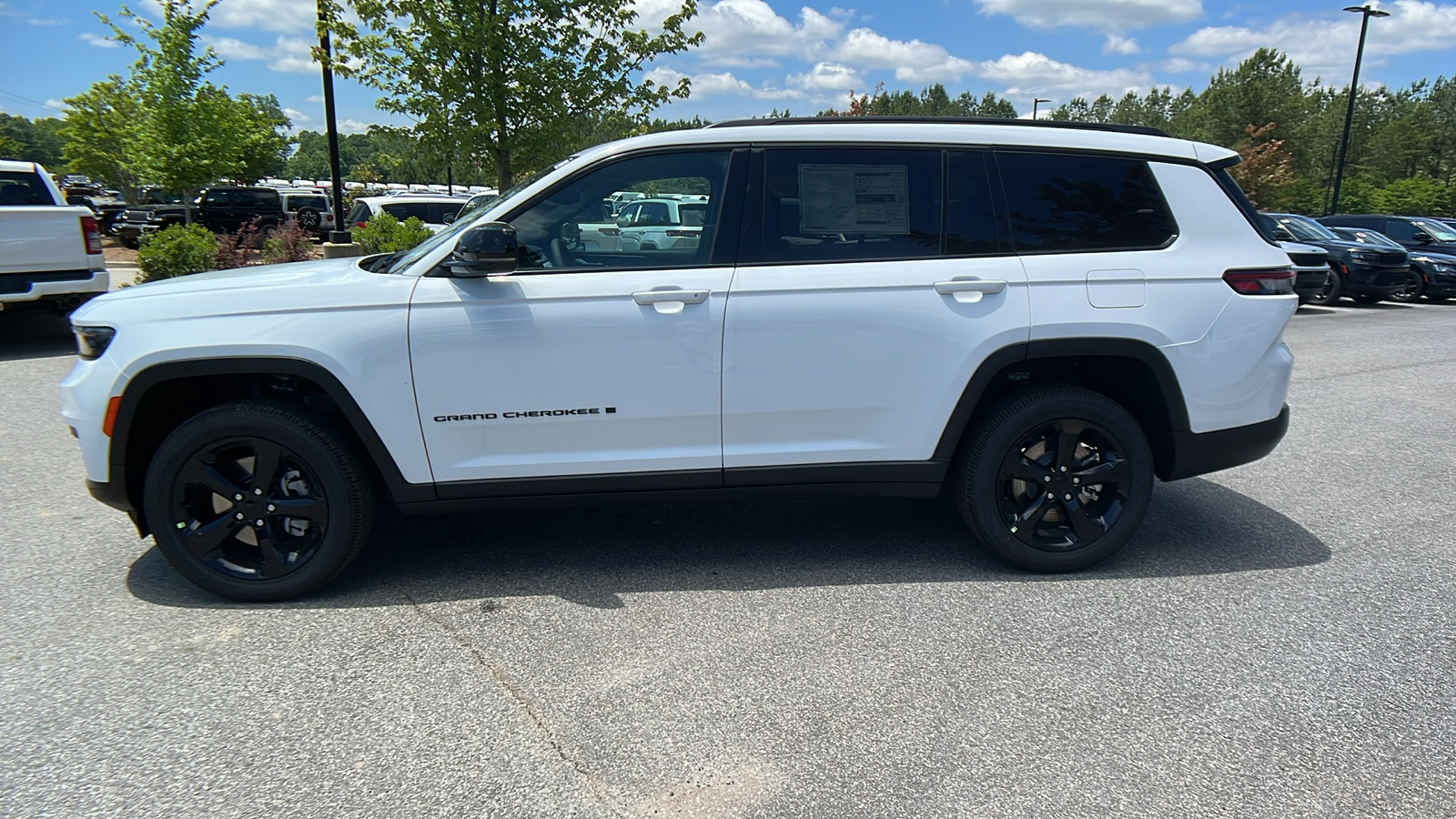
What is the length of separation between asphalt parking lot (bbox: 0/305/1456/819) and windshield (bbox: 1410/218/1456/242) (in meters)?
17.8

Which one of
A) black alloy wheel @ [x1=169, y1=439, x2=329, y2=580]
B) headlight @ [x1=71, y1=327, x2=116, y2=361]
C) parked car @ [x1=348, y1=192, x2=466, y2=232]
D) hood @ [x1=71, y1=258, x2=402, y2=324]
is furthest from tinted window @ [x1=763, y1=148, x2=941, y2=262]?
parked car @ [x1=348, y1=192, x2=466, y2=232]

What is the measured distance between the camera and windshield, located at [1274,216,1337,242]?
1634 cm

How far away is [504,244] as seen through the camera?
3244 millimetres

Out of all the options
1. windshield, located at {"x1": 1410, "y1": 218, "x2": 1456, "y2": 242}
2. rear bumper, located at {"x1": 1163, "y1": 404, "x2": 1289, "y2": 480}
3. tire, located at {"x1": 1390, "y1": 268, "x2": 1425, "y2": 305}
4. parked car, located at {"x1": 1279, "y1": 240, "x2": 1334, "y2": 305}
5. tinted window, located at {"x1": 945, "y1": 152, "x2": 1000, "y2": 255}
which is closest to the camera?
tinted window, located at {"x1": 945, "y1": 152, "x2": 1000, "y2": 255}

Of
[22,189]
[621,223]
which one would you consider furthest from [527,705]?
[22,189]

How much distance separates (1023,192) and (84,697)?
4.01 metres

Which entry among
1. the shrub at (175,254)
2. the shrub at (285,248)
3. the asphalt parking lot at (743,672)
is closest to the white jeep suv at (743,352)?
the asphalt parking lot at (743,672)

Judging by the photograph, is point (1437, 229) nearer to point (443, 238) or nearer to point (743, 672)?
point (743, 672)

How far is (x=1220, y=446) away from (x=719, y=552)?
2.29 m

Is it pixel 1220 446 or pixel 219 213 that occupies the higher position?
pixel 219 213

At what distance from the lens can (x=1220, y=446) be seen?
3.83m

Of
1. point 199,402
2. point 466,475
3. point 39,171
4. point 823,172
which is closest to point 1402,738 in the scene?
point 823,172

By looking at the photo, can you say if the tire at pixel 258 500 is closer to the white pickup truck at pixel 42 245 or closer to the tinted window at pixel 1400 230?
the white pickup truck at pixel 42 245

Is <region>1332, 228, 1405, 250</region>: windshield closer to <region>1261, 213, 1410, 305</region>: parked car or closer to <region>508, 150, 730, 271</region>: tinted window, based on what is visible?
<region>1261, 213, 1410, 305</region>: parked car
